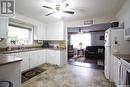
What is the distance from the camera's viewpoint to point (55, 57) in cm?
477

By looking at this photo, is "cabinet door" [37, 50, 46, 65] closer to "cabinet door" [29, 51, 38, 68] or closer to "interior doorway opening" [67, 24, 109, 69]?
"cabinet door" [29, 51, 38, 68]

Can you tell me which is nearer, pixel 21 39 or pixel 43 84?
pixel 43 84

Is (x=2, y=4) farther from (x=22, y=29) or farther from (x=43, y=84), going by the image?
(x=43, y=84)

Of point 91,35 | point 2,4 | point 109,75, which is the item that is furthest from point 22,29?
point 91,35

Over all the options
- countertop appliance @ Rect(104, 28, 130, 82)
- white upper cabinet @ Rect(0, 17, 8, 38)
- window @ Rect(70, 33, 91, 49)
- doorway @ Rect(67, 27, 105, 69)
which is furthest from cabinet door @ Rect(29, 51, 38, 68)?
window @ Rect(70, 33, 91, 49)

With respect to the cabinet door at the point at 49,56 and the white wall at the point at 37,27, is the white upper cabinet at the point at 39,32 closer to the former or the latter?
the white wall at the point at 37,27

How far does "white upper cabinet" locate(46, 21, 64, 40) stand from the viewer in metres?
4.96

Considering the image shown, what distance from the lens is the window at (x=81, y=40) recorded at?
8.75 metres

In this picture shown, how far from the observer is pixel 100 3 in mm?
2783

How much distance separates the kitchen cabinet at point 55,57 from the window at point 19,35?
1232 mm

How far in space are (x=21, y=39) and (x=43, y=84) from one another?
2.69 m

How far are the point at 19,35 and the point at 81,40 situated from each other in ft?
19.0

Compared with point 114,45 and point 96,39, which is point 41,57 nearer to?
point 114,45

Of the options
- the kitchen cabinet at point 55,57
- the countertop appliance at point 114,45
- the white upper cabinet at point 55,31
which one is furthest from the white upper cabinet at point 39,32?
the countertop appliance at point 114,45
